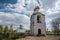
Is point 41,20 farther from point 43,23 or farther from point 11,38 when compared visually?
point 11,38

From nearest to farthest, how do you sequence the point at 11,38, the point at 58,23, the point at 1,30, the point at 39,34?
the point at 11,38, the point at 1,30, the point at 39,34, the point at 58,23

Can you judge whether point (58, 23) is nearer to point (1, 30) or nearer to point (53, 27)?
point (53, 27)

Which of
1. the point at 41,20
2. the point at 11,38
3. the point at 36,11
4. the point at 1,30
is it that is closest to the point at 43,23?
the point at 41,20

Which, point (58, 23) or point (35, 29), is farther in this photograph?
point (58, 23)

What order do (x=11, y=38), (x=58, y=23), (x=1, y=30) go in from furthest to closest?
1. (x=58, y=23)
2. (x=1, y=30)
3. (x=11, y=38)

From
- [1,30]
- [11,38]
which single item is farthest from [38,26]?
[11,38]

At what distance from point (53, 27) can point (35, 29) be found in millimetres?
11795

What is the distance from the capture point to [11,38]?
65.2ft

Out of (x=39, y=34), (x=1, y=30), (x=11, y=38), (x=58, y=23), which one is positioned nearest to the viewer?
(x=11, y=38)

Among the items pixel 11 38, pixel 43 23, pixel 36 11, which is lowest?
pixel 11 38

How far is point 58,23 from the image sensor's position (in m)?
39.1

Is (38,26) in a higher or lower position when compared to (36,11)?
lower

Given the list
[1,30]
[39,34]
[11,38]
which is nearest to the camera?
[11,38]

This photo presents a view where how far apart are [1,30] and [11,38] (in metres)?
6.30
